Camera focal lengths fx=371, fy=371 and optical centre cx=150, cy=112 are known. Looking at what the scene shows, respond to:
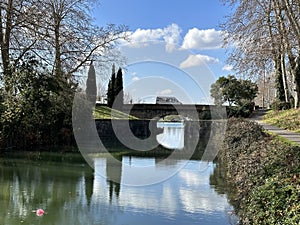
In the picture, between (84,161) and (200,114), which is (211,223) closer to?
(84,161)

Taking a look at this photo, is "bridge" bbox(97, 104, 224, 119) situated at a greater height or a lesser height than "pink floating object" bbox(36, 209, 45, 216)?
greater

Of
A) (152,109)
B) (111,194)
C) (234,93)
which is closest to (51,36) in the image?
(111,194)

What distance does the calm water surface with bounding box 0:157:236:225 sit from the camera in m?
5.62

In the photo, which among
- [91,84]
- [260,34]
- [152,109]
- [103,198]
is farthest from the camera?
[152,109]

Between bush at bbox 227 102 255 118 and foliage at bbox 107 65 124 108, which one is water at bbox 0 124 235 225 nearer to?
bush at bbox 227 102 255 118

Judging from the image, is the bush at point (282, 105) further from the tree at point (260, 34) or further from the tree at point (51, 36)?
the tree at point (51, 36)

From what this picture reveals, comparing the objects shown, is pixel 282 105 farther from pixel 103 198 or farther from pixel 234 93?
pixel 103 198

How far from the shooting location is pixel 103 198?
686 cm

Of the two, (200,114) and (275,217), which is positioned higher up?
(200,114)

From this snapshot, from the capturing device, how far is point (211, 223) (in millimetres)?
5457

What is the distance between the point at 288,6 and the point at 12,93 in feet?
39.9

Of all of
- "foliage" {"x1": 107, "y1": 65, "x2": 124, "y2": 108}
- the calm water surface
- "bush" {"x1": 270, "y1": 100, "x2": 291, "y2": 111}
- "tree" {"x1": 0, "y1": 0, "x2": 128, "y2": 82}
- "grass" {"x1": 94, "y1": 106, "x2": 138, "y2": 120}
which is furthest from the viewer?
"foliage" {"x1": 107, "y1": 65, "x2": 124, "y2": 108}

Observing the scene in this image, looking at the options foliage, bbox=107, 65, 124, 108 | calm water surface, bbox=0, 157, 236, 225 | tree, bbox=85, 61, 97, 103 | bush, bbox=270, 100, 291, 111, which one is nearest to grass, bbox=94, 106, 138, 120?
tree, bbox=85, 61, 97, 103

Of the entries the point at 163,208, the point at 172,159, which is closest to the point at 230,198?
the point at 163,208
